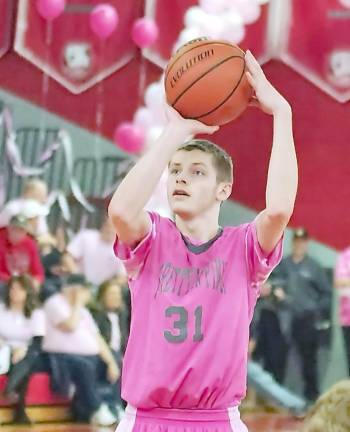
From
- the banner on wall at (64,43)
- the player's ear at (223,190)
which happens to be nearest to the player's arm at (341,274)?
the banner on wall at (64,43)

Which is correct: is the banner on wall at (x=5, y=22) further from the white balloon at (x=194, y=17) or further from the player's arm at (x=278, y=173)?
the player's arm at (x=278, y=173)

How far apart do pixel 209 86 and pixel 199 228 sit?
1.32 ft

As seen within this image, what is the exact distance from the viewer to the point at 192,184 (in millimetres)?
2562

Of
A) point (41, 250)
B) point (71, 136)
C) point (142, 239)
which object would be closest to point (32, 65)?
point (71, 136)

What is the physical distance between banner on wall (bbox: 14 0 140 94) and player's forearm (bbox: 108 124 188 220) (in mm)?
4523

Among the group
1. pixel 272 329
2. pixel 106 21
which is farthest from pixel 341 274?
pixel 106 21

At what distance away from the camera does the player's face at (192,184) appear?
2.55m

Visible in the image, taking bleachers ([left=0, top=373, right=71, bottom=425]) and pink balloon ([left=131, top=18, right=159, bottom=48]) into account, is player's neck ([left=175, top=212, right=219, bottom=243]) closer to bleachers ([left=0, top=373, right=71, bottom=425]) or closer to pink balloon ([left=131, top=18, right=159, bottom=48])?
bleachers ([left=0, top=373, right=71, bottom=425])

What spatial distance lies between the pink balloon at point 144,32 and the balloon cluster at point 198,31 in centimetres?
22

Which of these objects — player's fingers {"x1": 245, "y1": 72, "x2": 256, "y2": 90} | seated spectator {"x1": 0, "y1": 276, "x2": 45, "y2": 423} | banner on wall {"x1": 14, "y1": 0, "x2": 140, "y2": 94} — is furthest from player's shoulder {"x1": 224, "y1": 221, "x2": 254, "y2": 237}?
banner on wall {"x1": 14, "y1": 0, "x2": 140, "y2": 94}

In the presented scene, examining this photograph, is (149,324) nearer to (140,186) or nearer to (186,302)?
(186,302)

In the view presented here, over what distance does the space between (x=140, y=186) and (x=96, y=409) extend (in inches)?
156

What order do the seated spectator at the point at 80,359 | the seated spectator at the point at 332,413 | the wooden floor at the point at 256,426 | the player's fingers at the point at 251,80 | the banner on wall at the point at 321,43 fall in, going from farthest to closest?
the banner on wall at the point at 321,43
the seated spectator at the point at 80,359
the wooden floor at the point at 256,426
the player's fingers at the point at 251,80
the seated spectator at the point at 332,413

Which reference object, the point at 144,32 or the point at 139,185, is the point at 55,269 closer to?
the point at 144,32
